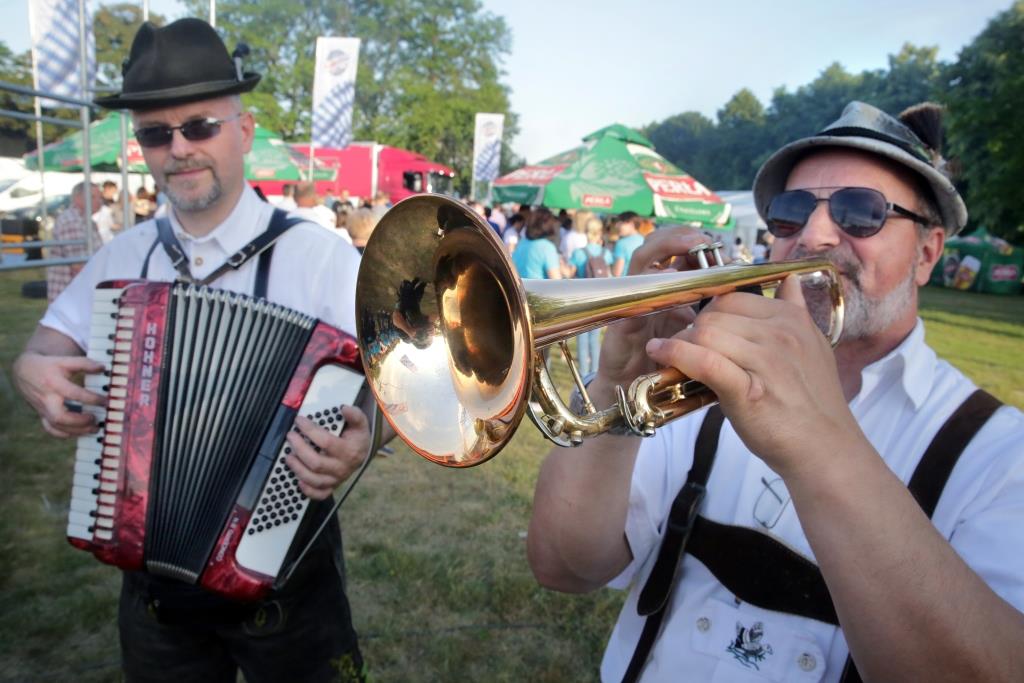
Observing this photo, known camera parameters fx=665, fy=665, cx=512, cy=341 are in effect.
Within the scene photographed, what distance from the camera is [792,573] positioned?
4.62ft

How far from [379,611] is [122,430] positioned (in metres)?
2.06

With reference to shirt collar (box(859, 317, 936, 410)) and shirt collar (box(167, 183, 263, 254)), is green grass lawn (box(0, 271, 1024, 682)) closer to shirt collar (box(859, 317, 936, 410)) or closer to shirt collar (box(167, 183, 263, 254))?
Result: shirt collar (box(167, 183, 263, 254))

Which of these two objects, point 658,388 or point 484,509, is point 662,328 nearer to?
point 658,388

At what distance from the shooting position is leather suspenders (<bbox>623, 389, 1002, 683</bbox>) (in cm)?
136

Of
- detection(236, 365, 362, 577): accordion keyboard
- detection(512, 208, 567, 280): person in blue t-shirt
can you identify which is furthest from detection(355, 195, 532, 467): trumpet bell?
detection(512, 208, 567, 280): person in blue t-shirt

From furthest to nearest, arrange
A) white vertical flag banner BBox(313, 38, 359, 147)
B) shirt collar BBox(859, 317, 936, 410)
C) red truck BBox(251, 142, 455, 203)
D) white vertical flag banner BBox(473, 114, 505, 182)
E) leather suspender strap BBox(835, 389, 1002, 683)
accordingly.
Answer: red truck BBox(251, 142, 455, 203) < white vertical flag banner BBox(473, 114, 505, 182) < white vertical flag banner BBox(313, 38, 359, 147) < shirt collar BBox(859, 317, 936, 410) < leather suspender strap BBox(835, 389, 1002, 683)

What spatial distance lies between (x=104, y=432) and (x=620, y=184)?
8.90 meters

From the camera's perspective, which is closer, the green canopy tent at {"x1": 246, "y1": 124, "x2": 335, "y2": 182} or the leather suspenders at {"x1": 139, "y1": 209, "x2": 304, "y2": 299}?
the leather suspenders at {"x1": 139, "y1": 209, "x2": 304, "y2": 299}

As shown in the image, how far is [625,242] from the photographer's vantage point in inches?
320

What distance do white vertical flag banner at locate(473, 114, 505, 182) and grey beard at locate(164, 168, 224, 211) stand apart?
18758 millimetres

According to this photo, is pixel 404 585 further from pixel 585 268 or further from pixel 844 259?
pixel 585 268

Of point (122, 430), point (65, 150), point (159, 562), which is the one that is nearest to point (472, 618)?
point (159, 562)

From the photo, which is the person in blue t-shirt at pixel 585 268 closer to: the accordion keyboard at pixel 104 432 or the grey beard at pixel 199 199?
the grey beard at pixel 199 199

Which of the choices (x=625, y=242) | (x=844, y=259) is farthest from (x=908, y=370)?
(x=625, y=242)
